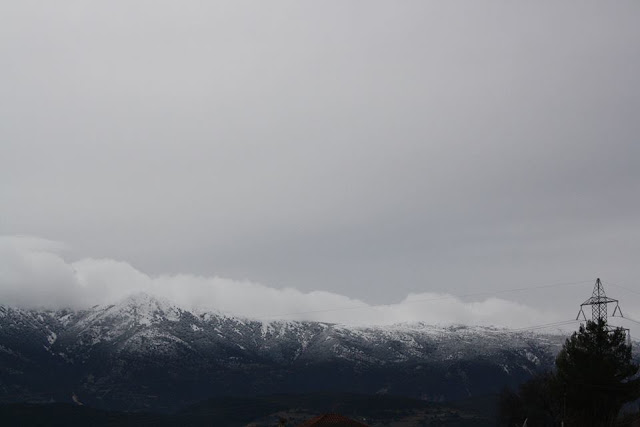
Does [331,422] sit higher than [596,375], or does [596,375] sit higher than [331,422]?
[596,375]

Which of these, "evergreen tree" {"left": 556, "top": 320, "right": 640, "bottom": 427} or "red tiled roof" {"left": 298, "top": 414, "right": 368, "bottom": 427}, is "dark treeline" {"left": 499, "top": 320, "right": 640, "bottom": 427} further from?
"red tiled roof" {"left": 298, "top": 414, "right": 368, "bottom": 427}

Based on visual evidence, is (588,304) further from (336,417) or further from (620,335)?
(336,417)

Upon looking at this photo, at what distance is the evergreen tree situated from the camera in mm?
81438

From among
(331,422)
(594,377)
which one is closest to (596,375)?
(594,377)

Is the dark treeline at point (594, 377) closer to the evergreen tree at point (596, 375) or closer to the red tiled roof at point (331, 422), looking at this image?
the evergreen tree at point (596, 375)

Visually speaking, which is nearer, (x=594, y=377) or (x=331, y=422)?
(x=594, y=377)

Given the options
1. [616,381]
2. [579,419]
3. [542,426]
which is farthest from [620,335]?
[542,426]

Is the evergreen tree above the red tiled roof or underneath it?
above

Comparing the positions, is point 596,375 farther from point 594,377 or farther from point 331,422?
point 331,422

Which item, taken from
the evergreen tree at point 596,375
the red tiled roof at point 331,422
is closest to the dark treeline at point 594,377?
the evergreen tree at point 596,375

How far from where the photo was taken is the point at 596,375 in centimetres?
8175

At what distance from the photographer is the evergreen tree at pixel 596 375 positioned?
8144 cm

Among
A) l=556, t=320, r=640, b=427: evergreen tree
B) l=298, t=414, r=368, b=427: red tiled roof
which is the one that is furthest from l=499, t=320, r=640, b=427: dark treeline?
l=298, t=414, r=368, b=427: red tiled roof

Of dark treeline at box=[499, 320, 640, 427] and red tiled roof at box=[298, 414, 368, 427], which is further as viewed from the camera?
red tiled roof at box=[298, 414, 368, 427]
